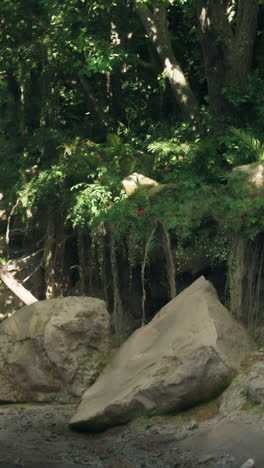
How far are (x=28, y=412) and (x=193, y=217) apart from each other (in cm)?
352

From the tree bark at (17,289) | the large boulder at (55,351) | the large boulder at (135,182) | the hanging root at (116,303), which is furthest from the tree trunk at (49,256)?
the large boulder at (55,351)

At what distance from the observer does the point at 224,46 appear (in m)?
13.0

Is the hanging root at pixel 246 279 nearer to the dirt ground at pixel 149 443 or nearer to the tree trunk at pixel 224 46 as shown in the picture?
the dirt ground at pixel 149 443

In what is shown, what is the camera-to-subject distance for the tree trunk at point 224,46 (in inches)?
508

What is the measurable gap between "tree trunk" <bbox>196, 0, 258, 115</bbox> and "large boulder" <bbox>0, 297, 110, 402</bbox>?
14.7ft

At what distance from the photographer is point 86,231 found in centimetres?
1418

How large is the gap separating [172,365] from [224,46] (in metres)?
6.13

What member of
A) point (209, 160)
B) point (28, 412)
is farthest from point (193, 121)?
point (28, 412)

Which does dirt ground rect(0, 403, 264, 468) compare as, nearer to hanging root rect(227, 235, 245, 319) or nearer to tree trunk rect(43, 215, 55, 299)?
hanging root rect(227, 235, 245, 319)

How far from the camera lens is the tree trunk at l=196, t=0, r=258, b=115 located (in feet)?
42.3

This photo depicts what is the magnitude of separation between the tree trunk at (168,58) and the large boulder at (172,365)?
451cm

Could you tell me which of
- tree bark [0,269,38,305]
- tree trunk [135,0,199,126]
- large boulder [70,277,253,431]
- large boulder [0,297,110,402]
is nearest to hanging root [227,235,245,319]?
large boulder [70,277,253,431]

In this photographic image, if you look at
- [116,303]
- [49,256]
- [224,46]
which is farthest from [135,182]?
[49,256]

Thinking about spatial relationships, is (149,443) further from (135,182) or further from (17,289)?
(17,289)
